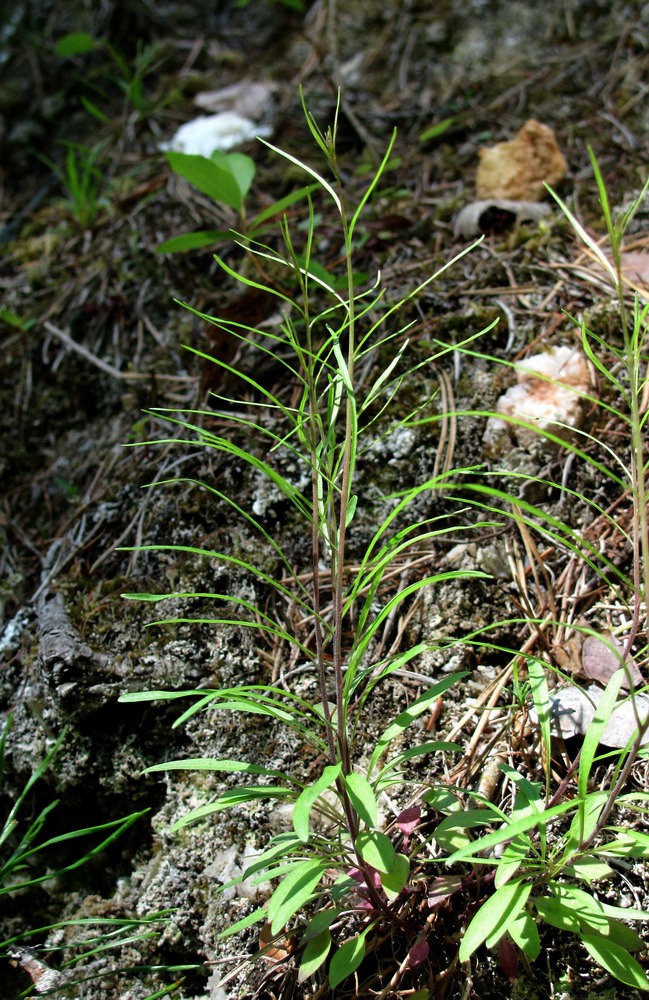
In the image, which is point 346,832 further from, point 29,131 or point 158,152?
point 29,131

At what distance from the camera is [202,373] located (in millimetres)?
2131

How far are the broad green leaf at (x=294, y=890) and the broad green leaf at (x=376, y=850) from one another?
7 cm

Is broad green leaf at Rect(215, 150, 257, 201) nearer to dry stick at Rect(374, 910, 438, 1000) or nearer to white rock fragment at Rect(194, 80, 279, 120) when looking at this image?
white rock fragment at Rect(194, 80, 279, 120)

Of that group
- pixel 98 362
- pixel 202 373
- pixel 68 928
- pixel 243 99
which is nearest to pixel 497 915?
pixel 68 928

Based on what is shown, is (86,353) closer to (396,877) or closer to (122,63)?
(122,63)

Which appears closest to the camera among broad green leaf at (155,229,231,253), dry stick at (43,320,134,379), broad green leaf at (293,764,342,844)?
broad green leaf at (293,764,342,844)

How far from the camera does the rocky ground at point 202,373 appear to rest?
5.11 ft

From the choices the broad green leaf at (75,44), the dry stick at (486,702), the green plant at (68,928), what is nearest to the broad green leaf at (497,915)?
the dry stick at (486,702)

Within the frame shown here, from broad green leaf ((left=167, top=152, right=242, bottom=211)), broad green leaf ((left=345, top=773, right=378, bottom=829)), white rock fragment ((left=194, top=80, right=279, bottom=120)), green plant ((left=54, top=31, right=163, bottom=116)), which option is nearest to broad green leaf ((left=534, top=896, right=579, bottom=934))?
broad green leaf ((left=345, top=773, right=378, bottom=829))

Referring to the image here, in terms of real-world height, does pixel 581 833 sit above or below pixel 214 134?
below

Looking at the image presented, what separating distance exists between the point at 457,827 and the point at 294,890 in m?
0.31

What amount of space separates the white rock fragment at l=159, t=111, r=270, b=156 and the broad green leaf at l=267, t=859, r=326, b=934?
8.56 feet

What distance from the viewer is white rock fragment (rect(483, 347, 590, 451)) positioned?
1.84 meters

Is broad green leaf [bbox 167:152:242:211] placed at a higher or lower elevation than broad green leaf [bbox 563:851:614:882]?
higher
